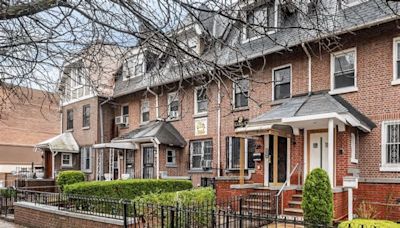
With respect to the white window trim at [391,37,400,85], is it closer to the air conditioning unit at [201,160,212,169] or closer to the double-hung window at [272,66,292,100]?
the double-hung window at [272,66,292,100]

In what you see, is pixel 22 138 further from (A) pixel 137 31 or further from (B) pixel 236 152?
(A) pixel 137 31

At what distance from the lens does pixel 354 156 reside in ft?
46.1

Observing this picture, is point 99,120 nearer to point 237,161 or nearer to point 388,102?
point 237,161

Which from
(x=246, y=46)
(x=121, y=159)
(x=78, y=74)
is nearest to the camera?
(x=78, y=74)

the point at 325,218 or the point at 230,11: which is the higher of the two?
the point at 230,11

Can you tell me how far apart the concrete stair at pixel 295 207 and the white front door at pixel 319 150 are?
121 centimetres

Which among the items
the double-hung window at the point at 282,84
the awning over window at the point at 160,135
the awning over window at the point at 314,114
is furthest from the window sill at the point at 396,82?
the awning over window at the point at 160,135

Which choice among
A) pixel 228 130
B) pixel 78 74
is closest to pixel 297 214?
pixel 228 130

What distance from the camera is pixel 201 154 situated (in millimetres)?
20297

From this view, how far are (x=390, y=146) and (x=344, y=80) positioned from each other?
2.73 m

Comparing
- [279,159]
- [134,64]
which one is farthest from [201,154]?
[134,64]

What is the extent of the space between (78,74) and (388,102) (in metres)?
10.2

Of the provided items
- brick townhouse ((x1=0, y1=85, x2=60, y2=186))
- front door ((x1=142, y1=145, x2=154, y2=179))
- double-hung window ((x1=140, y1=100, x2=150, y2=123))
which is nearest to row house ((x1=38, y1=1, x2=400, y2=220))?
front door ((x1=142, y1=145, x2=154, y2=179))

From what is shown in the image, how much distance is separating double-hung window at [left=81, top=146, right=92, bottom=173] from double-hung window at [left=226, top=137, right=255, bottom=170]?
1198cm
